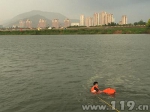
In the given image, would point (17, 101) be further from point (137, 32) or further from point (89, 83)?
point (137, 32)

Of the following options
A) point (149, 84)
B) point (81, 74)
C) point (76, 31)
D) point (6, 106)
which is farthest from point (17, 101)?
point (76, 31)

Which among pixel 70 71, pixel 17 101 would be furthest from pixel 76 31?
pixel 17 101

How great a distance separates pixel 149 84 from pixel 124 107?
25.6 ft

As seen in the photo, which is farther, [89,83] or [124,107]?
[89,83]

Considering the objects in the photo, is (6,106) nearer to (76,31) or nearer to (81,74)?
(81,74)

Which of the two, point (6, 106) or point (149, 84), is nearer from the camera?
point (6, 106)

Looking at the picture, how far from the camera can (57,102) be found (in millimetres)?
18047

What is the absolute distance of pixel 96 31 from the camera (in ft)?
607

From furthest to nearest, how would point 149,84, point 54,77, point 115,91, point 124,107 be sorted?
1. point 54,77
2. point 149,84
3. point 115,91
4. point 124,107

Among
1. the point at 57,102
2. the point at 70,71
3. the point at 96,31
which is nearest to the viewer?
the point at 57,102

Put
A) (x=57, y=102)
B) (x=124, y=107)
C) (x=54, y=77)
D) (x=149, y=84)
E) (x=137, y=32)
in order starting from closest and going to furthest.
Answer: (x=124, y=107) → (x=57, y=102) → (x=149, y=84) → (x=54, y=77) → (x=137, y=32)

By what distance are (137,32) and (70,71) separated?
148 meters

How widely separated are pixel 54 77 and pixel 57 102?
29.6 feet

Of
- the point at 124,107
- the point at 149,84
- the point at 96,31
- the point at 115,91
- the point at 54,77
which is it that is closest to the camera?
the point at 124,107
